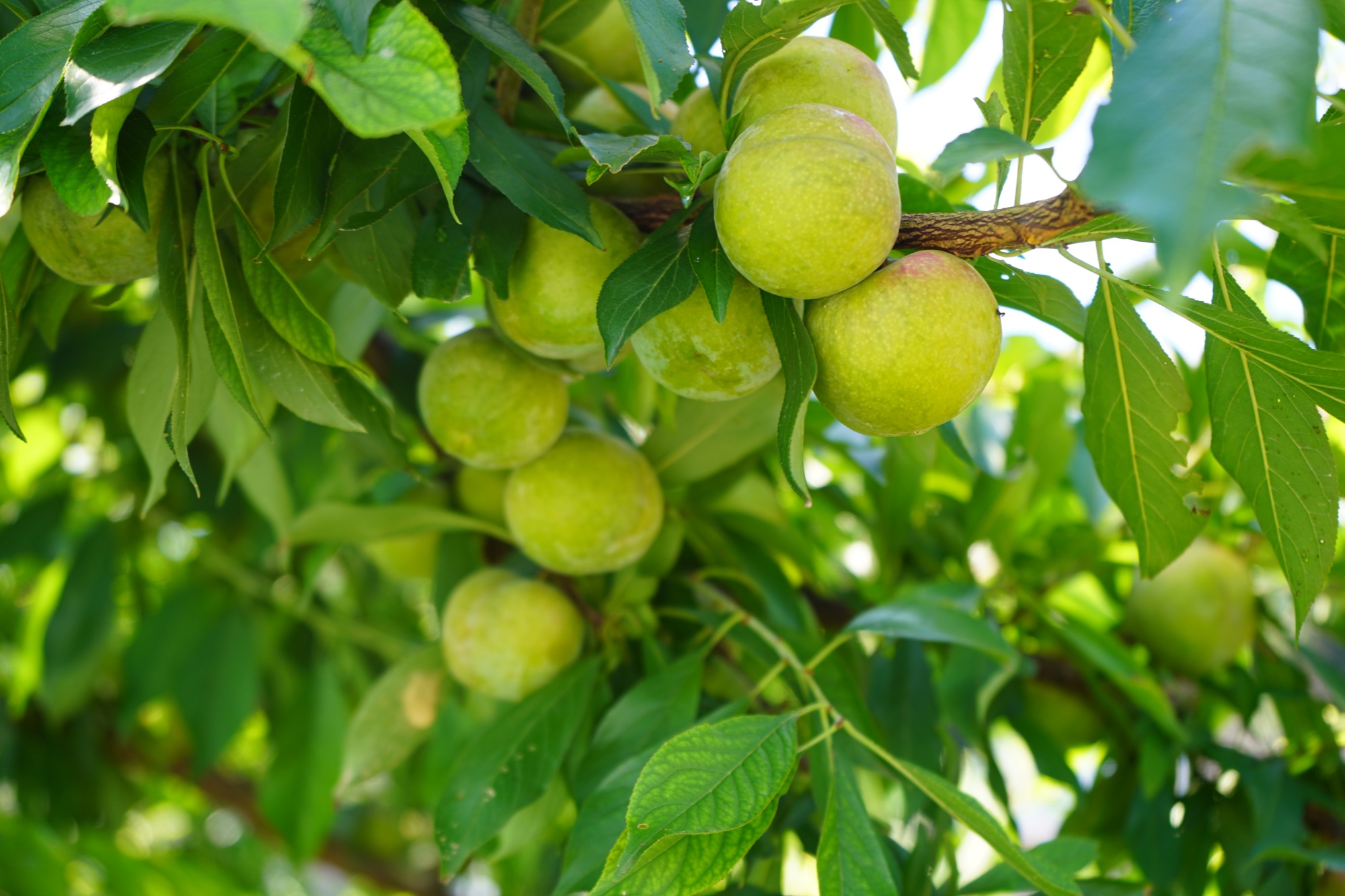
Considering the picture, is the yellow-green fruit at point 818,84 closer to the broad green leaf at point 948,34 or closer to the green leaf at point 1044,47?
the green leaf at point 1044,47

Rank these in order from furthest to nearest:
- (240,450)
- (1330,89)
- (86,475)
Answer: (86,475), (240,450), (1330,89)

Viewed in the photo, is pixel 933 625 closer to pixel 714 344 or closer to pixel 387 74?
pixel 714 344

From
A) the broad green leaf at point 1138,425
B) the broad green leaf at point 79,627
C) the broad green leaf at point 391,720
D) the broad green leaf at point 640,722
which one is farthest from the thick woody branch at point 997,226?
the broad green leaf at point 79,627

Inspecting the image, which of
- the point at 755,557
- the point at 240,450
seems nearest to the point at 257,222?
the point at 240,450

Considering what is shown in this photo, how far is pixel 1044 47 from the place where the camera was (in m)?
0.59

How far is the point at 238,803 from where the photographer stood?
2195 mm

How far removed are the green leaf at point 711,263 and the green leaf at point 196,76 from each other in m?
0.28

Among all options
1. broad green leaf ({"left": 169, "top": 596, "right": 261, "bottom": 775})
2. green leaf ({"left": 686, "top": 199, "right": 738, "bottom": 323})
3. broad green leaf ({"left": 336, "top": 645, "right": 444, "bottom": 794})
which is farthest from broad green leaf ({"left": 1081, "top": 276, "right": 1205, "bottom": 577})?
broad green leaf ({"left": 169, "top": 596, "right": 261, "bottom": 775})

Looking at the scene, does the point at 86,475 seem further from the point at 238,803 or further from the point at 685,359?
the point at 685,359

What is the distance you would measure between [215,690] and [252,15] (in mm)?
1434

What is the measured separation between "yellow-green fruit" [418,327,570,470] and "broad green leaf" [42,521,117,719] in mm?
991

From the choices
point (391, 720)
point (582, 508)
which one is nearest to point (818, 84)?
point (582, 508)

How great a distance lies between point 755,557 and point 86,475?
133cm

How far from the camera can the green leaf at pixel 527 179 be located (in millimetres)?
607
